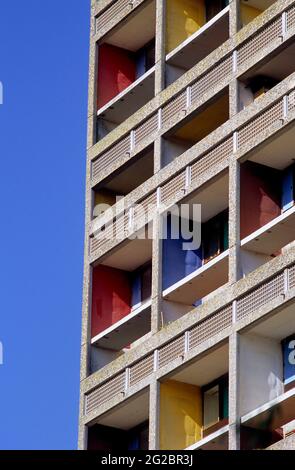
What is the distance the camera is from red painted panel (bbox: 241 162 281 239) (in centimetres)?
7162

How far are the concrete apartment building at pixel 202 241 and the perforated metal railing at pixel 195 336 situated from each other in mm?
52

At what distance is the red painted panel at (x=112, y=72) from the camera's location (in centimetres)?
8175

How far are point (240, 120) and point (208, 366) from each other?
21.6 ft

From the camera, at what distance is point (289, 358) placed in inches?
2771

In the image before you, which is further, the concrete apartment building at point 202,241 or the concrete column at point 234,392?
the concrete apartment building at point 202,241

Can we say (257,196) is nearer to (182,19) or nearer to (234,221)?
(234,221)

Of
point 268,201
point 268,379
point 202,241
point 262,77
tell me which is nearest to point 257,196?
point 268,201

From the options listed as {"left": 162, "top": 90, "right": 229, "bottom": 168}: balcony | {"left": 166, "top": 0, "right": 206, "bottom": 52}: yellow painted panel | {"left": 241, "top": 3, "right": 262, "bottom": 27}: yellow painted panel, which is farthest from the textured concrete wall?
{"left": 166, "top": 0, "right": 206, "bottom": 52}: yellow painted panel

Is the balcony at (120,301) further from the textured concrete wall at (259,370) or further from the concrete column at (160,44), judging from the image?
the textured concrete wall at (259,370)

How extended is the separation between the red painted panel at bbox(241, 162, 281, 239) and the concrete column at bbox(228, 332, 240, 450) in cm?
340

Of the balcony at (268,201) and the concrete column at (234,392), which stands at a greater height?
the balcony at (268,201)

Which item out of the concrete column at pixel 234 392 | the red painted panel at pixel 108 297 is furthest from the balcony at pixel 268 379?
the red painted panel at pixel 108 297
